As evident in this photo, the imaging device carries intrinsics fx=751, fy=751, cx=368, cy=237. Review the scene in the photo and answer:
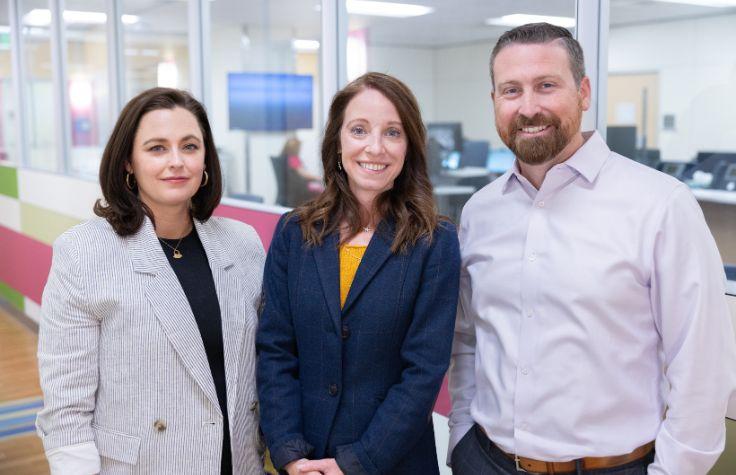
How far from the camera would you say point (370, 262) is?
1.71 metres

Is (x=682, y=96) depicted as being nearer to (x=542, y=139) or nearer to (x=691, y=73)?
(x=691, y=73)

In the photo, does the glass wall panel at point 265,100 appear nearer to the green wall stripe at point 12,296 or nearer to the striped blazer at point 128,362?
the green wall stripe at point 12,296

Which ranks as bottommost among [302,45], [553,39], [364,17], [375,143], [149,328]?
[149,328]

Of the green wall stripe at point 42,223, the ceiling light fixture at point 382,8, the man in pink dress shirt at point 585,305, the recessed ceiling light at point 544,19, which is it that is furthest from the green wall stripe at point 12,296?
the man in pink dress shirt at point 585,305

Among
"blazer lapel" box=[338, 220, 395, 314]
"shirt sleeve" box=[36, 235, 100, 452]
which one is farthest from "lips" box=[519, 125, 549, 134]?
"shirt sleeve" box=[36, 235, 100, 452]

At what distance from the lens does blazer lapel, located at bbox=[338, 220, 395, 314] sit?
5.54 ft

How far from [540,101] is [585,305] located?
17.4 inches

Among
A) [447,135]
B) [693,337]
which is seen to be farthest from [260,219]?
[447,135]

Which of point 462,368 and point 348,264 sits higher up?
point 348,264

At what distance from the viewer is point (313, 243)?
1762 mm

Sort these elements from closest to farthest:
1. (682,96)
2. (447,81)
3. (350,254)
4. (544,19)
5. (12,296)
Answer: (350,254) → (544,19) → (12,296) → (682,96) → (447,81)

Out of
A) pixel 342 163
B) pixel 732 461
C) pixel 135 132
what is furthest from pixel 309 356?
pixel 732 461

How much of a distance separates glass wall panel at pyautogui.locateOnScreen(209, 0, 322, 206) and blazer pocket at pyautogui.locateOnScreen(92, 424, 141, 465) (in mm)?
2843

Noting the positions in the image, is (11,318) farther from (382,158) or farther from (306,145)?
(382,158)
